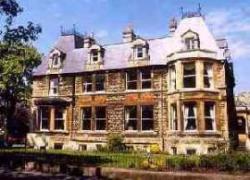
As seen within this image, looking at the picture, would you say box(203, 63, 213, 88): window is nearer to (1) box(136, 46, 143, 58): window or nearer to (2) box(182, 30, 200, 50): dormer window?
(2) box(182, 30, 200, 50): dormer window

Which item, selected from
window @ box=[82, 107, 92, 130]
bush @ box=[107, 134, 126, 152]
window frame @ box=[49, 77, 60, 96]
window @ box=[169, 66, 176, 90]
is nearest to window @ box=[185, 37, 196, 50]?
window @ box=[169, 66, 176, 90]

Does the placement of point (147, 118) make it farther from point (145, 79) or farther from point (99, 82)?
point (99, 82)

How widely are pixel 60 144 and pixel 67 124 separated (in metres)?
2.10

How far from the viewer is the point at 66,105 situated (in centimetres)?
3662

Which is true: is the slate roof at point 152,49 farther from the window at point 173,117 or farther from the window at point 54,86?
the window at point 173,117

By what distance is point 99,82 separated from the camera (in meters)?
35.8

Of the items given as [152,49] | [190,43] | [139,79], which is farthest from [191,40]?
[139,79]

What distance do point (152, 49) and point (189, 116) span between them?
7776 millimetres

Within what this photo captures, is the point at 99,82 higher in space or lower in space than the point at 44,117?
higher

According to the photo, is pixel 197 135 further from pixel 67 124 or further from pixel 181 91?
pixel 67 124

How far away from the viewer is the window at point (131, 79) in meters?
34.0

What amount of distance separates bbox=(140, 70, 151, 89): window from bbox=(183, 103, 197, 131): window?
4.45 meters

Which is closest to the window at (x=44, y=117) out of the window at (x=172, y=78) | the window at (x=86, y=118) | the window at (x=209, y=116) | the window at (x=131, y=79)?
the window at (x=86, y=118)

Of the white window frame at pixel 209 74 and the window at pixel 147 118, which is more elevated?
the white window frame at pixel 209 74
